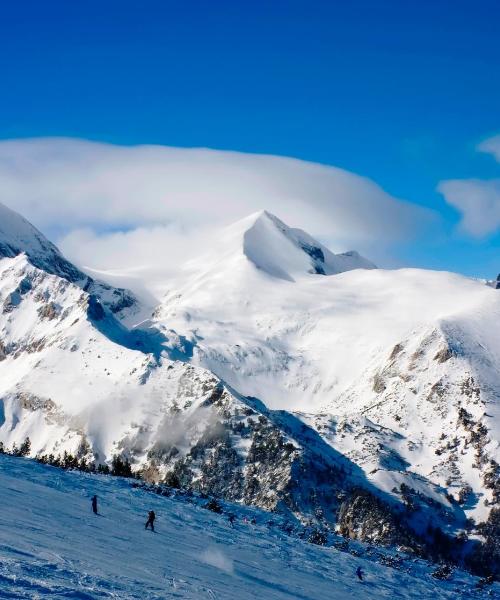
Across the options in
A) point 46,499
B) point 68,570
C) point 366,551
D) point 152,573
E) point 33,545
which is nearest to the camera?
point 68,570

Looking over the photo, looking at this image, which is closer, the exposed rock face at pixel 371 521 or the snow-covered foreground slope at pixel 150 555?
the snow-covered foreground slope at pixel 150 555

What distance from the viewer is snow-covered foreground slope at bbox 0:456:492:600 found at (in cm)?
3531

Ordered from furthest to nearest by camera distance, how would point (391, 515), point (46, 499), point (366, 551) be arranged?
point (391, 515)
point (366, 551)
point (46, 499)

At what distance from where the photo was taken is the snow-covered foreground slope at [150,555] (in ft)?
116

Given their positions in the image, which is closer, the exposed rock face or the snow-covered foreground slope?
the snow-covered foreground slope

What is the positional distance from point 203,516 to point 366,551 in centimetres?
1525

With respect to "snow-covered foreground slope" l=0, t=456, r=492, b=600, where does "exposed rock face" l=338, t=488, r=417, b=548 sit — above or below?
above

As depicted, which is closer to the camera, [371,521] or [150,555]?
[150,555]

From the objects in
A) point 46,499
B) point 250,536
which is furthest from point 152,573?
point 250,536

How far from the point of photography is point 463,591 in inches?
2549

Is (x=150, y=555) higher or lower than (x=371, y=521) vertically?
lower

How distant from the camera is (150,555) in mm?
47062

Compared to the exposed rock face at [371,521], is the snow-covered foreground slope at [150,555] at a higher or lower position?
lower

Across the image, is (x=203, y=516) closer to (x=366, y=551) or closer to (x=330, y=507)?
(x=366, y=551)
